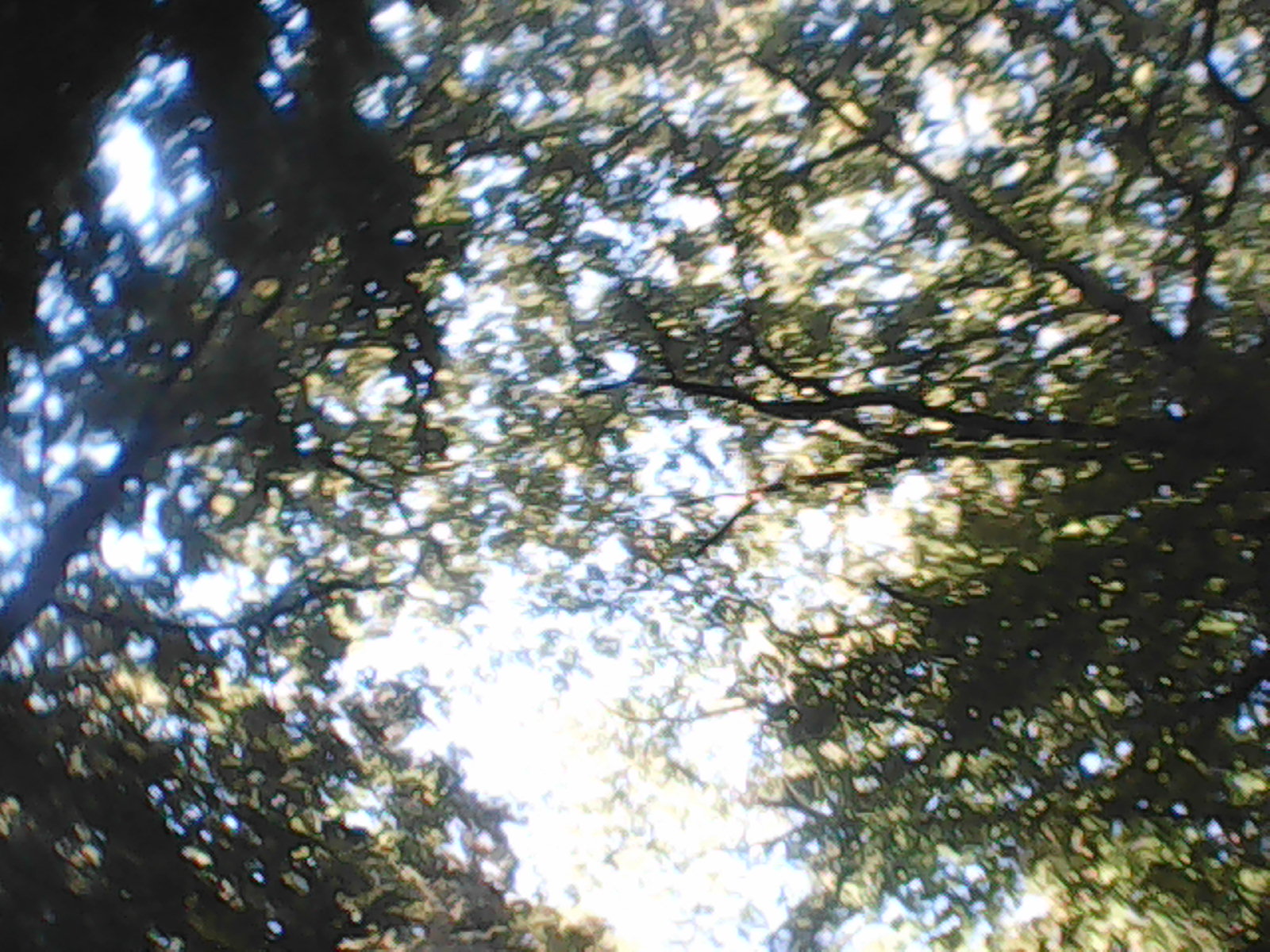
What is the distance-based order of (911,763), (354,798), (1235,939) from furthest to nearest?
(354,798) < (911,763) < (1235,939)

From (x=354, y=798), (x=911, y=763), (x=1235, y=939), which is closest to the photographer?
(x=1235, y=939)

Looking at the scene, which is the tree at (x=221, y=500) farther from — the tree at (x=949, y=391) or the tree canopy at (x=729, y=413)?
the tree at (x=949, y=391)

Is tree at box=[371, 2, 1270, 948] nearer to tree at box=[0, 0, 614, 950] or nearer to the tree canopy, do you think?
the tree canopy

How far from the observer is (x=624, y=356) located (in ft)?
4.52

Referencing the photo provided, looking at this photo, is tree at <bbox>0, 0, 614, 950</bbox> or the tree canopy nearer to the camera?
the tree canopy

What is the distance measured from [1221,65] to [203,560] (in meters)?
1.64

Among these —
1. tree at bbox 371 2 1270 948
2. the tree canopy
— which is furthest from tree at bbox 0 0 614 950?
tree at bbox 371 2 1270 948

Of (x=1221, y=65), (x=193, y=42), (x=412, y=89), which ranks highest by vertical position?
(x=193, y=42)

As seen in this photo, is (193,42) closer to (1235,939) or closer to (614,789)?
(614,789)

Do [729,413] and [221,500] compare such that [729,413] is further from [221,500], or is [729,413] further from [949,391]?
[221,500]

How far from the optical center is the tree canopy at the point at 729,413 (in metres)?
1.22

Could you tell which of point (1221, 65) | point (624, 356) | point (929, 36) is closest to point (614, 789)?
point (624, 356)

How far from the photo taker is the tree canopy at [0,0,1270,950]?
122 cm

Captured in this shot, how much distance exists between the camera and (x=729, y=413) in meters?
1.37
